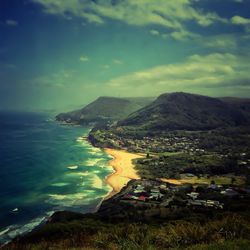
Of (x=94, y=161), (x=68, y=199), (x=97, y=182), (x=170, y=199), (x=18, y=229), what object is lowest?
(x=97, y=182)

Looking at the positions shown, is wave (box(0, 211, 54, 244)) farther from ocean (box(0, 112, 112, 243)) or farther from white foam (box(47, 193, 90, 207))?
white foam (box(47, 193, 90, 207))

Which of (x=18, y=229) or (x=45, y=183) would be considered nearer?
(x=18, y=229)

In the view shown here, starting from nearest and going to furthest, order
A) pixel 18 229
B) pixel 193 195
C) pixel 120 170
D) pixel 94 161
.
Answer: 1. pixel 18 229
2. pixel 193 195
3. pixel 120 170
4. pixel 94 161

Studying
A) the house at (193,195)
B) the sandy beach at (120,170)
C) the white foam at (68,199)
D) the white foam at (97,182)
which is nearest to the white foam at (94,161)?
the sandy beach at (120,170)

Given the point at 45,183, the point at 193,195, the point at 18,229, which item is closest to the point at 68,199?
the point at 45,183

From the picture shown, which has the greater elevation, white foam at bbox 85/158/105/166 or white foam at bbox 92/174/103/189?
white foam at bbox 85/158/105/166

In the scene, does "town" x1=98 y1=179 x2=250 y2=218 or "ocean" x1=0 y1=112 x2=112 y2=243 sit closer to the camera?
"town" x1=98 y1=179 x2=250 y2=218

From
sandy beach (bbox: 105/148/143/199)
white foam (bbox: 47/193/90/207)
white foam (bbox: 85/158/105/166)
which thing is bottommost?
sandy beach (bbox: 105/148/143/199)

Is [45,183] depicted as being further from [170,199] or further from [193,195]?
[193,195]

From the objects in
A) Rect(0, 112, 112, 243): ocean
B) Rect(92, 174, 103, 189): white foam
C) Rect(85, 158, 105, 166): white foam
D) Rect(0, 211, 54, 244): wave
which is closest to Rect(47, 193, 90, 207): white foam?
Rect(0, 112, 112, 243): ocean
